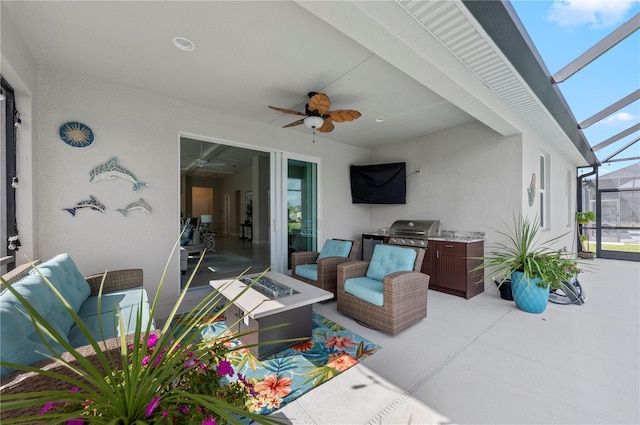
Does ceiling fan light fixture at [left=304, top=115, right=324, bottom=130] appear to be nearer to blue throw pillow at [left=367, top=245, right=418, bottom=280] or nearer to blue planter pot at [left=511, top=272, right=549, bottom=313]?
blue throw pillow at [left=367, top=245, right=418, bottom=280]

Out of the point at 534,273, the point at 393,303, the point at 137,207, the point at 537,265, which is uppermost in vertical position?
the point at 137,207

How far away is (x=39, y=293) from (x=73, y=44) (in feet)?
7.15

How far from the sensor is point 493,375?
1935 mm

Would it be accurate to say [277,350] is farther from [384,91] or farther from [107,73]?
[107,73]

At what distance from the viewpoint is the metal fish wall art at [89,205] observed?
8.93 ft

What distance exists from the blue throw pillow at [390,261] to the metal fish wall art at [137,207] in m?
2.90

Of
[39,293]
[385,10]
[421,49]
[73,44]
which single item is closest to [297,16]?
[385,10]

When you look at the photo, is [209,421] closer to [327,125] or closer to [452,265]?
[327,125]

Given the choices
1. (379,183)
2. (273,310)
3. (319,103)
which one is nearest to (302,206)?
(379,183)

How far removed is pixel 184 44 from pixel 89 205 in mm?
2044

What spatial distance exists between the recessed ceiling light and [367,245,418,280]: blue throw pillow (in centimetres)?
293

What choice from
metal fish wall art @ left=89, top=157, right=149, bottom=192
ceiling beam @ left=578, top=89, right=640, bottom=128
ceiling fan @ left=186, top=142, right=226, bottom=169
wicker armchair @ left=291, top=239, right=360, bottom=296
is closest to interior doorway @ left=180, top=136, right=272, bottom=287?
ceiling fan @ left=186, top=142, right=226, bottom=169

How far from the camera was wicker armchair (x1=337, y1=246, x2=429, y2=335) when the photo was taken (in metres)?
2.51

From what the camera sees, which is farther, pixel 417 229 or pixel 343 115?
pixel 417 229
